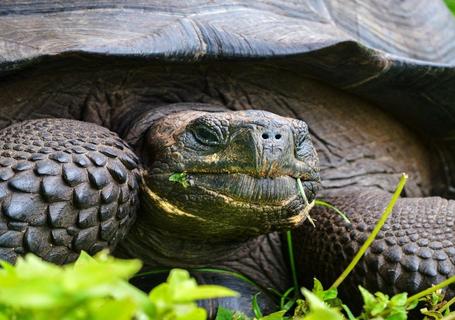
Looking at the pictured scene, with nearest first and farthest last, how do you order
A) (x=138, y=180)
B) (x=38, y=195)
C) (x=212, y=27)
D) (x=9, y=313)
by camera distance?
(x=9, y=313) < (x=38, y=195) < (x=138, y=180) < (x=212, y=27)

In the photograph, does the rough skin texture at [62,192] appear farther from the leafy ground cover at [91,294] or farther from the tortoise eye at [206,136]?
the leafy ground cover at [91,294]

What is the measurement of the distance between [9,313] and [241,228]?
4.49ft

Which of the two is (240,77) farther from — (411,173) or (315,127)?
(411,173)

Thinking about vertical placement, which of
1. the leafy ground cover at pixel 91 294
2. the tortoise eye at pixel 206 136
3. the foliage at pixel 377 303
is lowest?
the foliage at pixel 377 303

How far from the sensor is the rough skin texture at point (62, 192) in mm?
2025

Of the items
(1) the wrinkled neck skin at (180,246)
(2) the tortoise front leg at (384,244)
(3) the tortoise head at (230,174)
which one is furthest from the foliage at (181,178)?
(2) the tortoise front leg at (384,244)

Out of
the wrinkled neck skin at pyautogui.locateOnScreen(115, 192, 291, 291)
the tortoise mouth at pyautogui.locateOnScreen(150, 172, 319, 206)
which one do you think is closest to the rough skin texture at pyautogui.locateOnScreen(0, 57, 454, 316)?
the wrinkled neck skin at pyautogui.locateOnScreen(115, 192, 291, 291)

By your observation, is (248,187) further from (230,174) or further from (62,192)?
(62,192)

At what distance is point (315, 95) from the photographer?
10.5ft

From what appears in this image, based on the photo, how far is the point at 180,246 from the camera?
265 cm

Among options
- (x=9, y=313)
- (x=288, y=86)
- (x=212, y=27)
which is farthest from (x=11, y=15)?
(x=9, y=313)

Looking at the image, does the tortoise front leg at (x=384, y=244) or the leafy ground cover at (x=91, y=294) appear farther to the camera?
the tortoise front leg at (x=384, y=244)

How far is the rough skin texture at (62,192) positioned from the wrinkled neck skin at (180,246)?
0.63ft

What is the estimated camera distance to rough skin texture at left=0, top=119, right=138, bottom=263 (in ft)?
6.64
